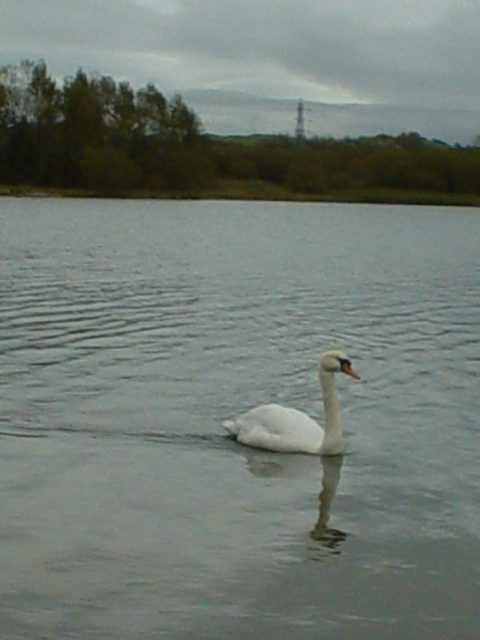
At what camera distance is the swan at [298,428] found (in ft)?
42.5

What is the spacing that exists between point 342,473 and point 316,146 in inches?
4109

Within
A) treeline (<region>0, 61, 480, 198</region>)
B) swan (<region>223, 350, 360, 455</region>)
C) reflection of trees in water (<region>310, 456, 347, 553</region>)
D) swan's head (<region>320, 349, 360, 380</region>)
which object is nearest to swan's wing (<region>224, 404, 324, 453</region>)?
swan (<region>223, 350, 360, 455</region>)

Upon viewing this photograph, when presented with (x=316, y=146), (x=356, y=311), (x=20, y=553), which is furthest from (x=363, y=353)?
(x=316, y=146)

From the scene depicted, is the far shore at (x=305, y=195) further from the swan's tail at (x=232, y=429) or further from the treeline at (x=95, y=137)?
the swan's tail at (x=232, y=429)

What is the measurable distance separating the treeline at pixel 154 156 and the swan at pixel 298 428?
83.2m

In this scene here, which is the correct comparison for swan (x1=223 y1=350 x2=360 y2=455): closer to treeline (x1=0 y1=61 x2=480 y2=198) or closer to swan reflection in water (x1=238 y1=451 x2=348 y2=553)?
swan reflection in water (x1=238 y1=451 x2=348 y2=553)

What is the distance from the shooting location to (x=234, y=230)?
58.2m

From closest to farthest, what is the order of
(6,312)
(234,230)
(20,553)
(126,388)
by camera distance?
(20,553), (126,388), (6,312), (234,230)

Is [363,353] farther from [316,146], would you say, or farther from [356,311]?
[316,146]

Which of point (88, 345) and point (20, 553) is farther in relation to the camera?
point (88, 345)

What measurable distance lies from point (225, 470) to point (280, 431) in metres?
1.03

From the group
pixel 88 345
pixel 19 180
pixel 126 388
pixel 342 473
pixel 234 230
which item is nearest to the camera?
pixel 342 473

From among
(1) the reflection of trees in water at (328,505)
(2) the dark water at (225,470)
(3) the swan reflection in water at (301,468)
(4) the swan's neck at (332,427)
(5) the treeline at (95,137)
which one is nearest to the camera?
(2) the dark water at (225,470)

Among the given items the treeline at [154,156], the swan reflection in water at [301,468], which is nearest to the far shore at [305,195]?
the treeline at [154,156]
